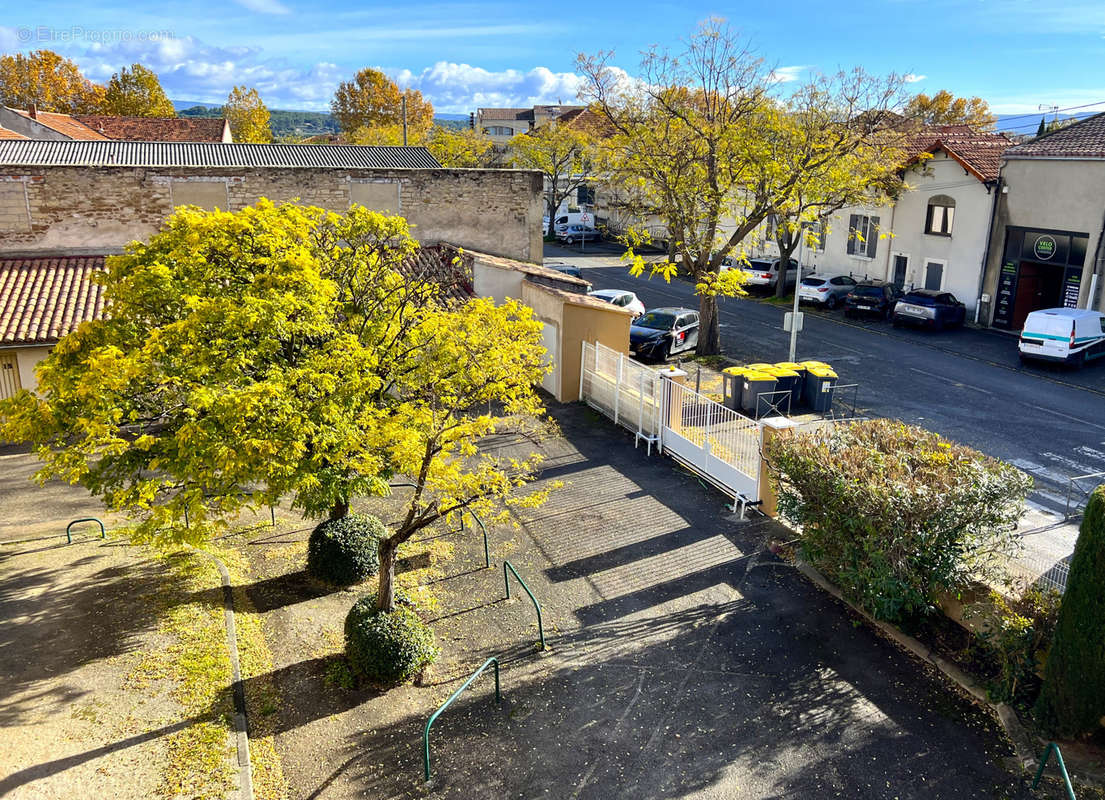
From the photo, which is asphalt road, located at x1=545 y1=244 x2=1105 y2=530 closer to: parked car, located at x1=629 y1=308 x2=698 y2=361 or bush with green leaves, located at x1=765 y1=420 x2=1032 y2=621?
parked car, located at x1=629 y1=308 x2=698 y2=361

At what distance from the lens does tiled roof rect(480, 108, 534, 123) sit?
84.8m

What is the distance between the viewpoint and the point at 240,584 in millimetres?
12492

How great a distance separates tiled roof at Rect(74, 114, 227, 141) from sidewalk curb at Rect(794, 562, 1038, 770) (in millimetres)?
44708

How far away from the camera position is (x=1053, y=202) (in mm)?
27016

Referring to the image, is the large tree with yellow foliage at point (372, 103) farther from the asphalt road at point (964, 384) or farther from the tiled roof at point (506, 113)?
the asphalt road at point (964, 384)

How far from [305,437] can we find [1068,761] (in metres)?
9.14

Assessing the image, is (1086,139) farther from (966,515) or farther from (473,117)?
(473,117)

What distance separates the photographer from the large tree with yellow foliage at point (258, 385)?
8891 millimetres

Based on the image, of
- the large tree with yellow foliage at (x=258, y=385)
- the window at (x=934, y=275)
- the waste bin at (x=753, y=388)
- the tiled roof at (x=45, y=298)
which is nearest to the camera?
the large tree with yellow foliage at (x=258, y=385)

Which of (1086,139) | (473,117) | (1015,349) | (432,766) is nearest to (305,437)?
(432,766)

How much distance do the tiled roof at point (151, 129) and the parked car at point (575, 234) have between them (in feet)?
73.4

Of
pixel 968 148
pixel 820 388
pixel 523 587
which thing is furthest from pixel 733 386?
pixel 968 148

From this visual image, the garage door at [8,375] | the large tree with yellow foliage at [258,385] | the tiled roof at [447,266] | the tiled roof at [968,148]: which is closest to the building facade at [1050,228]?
the tiled roof at [968,148]

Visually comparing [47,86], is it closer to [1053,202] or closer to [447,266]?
[447,266]
